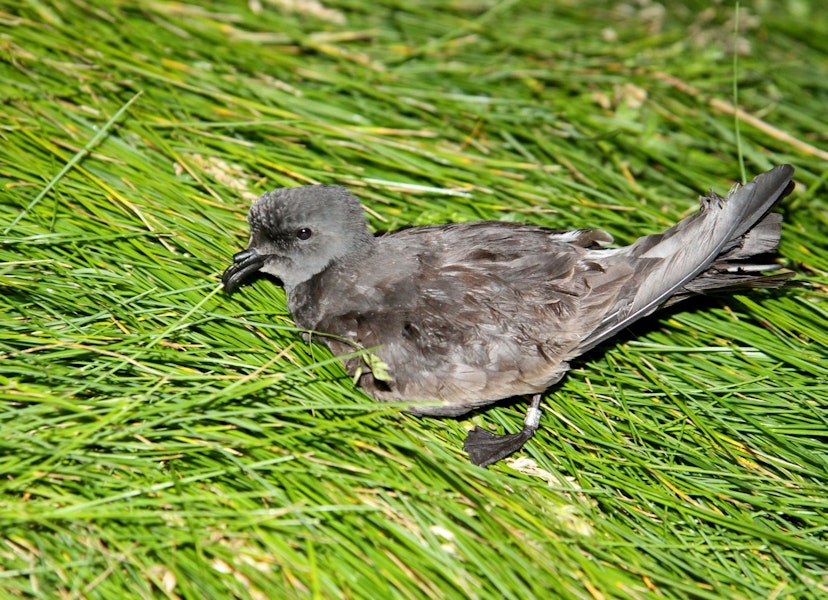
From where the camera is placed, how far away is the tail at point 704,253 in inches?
154

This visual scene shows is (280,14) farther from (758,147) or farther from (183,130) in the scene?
(758,147)

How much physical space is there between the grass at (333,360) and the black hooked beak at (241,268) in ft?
0.33

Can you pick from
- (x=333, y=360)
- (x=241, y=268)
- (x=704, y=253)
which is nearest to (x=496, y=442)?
(x=333, y=360)

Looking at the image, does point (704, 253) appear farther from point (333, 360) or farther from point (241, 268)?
point (241, 268)

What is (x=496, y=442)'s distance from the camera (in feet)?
12.6

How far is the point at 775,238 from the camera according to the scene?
4.17 meters

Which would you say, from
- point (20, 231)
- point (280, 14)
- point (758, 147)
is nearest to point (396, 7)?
point (280, 14)

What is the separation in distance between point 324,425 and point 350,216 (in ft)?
4.03

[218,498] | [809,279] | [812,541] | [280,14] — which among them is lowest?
[812,541]

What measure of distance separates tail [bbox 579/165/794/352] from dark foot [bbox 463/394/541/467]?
1.44 feet

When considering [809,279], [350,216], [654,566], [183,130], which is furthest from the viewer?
[183,130]

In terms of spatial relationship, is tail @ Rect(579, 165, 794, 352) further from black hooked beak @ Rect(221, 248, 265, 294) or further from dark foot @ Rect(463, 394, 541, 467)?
black hooked beak @ Rect(221, 248, 265, 294)

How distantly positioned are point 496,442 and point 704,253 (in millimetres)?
1399

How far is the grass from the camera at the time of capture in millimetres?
3160
